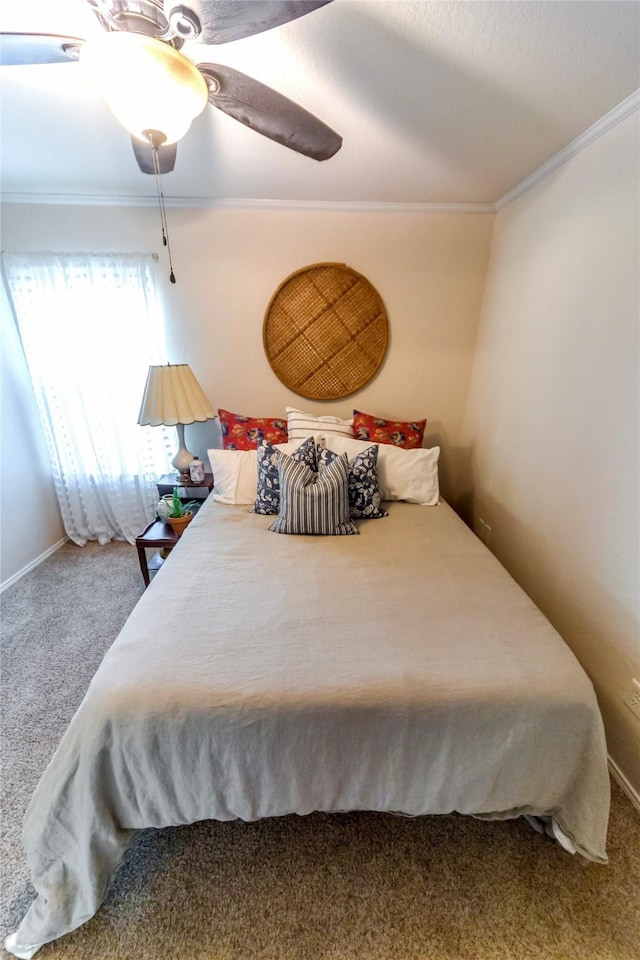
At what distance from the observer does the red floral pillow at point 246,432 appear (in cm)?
222

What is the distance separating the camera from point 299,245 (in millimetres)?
2311

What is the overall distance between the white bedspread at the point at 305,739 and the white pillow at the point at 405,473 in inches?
39.0

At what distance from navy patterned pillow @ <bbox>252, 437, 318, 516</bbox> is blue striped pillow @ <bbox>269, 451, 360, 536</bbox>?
11 cm

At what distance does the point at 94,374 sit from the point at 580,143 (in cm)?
285

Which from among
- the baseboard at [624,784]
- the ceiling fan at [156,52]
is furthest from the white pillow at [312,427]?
the baseboard at [624,784]

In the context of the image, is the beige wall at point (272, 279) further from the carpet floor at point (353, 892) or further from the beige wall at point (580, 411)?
the carpet floor at point (353, 892)

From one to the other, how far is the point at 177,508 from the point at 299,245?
5.91ft

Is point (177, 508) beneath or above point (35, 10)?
beneath

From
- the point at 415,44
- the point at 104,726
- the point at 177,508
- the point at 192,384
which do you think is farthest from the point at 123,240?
the point at 104,726

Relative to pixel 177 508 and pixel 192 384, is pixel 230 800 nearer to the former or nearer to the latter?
pixel 177 508

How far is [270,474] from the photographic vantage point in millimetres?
1896

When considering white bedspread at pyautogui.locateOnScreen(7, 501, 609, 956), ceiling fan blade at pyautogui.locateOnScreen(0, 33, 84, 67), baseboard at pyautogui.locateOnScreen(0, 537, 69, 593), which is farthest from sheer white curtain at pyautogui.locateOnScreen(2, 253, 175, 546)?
white bedspread at pyautogui.locateOnScreen(7, 501, 609, 956)

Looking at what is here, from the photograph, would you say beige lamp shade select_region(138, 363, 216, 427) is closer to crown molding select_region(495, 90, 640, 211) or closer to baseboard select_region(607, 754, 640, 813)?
crown molding select_region(495, 90, 640, 211)

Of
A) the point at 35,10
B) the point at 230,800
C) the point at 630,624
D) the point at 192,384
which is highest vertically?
the point at 35,10
